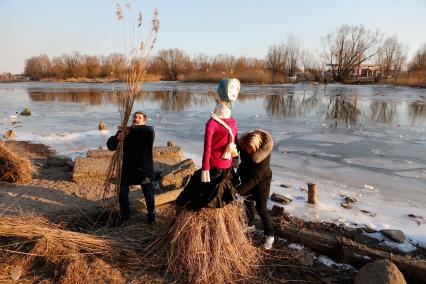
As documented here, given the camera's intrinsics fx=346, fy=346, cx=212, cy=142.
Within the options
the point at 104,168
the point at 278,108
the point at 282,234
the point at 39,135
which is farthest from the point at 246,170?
the point at 278,108

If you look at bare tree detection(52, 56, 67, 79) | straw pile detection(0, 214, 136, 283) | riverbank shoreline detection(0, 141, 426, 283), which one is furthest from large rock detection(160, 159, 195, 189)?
bare tree detection(52, 56, 67, 79)

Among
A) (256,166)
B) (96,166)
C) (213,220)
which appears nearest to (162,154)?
(96,166)

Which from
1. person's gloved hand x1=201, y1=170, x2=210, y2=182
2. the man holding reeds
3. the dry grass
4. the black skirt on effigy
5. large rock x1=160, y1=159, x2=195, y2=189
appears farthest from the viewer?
the dry grass

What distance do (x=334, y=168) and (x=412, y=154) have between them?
7.89 ft

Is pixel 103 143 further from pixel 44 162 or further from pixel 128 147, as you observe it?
pixel 128 147

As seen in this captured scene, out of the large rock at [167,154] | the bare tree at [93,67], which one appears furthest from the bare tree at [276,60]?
the large rock at [167,154]

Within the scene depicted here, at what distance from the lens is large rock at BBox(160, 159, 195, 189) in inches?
223

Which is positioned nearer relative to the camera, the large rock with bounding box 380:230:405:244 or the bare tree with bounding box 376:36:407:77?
the large rock with bounding box 380:230:405:244

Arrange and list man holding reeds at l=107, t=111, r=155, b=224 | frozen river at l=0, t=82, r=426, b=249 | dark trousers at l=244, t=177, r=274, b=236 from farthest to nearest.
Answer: frozen river at l=0, t=82, r=426, b=249, man holding reeds at l=107, t=111, r=155, b=224, dark trousers at l=244, t=177, r=274, b=236

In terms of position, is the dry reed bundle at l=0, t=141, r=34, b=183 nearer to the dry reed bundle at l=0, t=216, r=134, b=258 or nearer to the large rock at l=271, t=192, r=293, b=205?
the dry reed bundle at l=0, t=216, r=134, b=258

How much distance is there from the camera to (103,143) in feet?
30.7

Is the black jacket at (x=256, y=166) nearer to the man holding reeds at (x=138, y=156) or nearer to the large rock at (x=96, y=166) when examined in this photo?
the man holding reeds at (x=138, y=156)

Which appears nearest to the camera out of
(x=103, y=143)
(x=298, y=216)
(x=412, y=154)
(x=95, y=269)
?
(x=95, y=269)

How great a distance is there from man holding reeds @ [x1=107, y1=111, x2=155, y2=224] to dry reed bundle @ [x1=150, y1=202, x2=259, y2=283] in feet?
2.90
